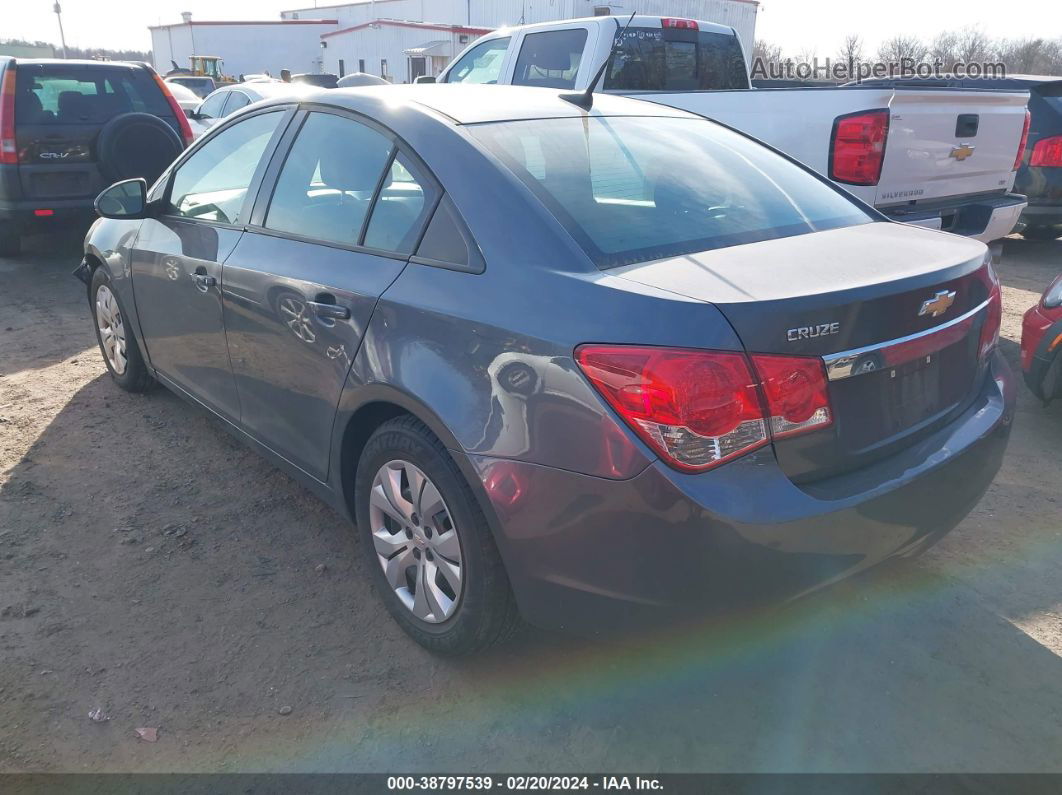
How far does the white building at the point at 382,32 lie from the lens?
98.4 ft

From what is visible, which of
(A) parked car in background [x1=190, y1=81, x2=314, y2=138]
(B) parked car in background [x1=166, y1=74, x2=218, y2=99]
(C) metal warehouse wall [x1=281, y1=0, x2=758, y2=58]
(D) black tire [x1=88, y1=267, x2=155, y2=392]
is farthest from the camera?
(C) metal warehouse wall [x1=281, y1=0, x2=758, y2=58]

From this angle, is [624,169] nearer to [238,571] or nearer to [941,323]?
[941,323]

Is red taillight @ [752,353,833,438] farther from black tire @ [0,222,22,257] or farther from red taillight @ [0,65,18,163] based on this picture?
black tire @ [0,222,22,257]

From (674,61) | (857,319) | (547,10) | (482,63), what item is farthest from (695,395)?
(547,10)

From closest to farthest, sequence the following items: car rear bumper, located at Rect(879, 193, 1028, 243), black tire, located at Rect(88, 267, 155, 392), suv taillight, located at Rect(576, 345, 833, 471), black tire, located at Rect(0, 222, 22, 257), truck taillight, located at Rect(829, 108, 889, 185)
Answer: suv taillight, located at Rect(576, 345, 833, 471)
black tire, located at Rect(88, 267, 155, 392)
truck taillight, located at Rect(829, 108, 889, 185)
car rear bumper, located at Rect(879, 193, 1028, 243)
black tire, located at Rect(0, 222, 22, 257)

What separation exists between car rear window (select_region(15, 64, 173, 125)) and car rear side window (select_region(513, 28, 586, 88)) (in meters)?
3.69

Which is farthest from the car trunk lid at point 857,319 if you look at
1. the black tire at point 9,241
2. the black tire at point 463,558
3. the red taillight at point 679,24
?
the black tire at point 9,241

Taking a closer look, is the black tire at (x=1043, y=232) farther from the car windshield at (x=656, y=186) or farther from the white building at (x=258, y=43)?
the white building at (x=258, y=43)

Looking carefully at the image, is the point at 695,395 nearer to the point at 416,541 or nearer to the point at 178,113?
the point at 416,541

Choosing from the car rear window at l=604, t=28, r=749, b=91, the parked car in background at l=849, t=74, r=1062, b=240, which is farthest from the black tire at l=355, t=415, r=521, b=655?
the parked car in background at l=849, t=74, r=1062, b=240

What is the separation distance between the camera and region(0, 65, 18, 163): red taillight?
23.7 feet

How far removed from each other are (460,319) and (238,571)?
1539 mm

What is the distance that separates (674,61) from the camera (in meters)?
7.41

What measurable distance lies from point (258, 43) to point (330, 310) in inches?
2014
